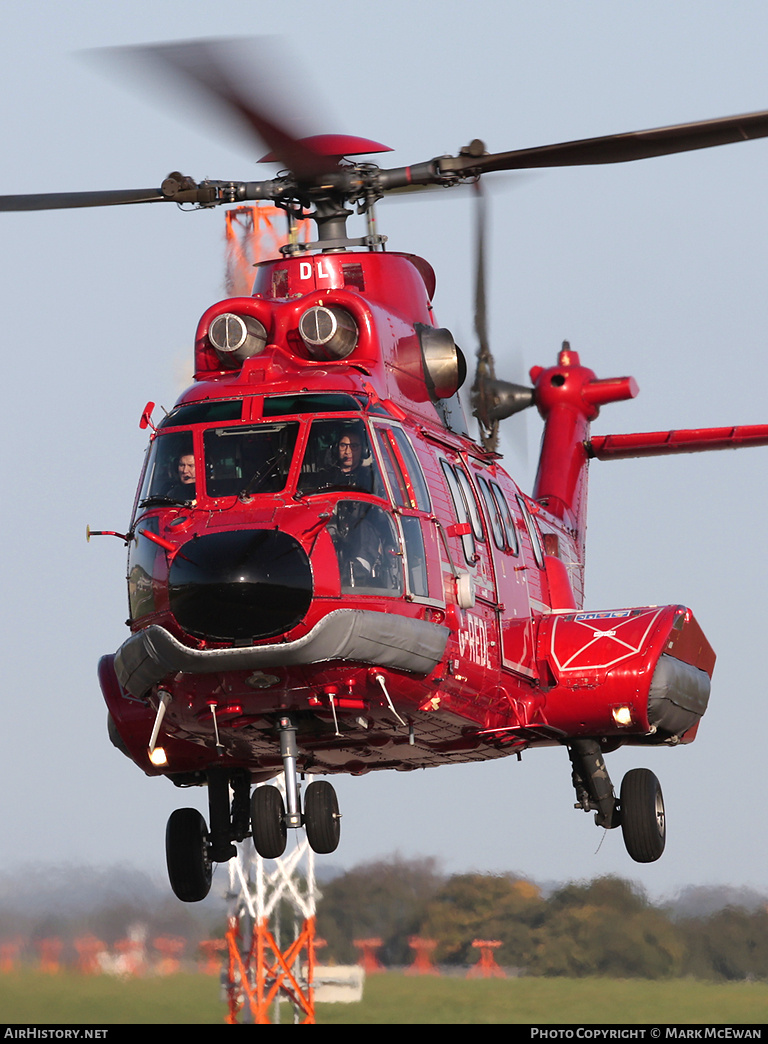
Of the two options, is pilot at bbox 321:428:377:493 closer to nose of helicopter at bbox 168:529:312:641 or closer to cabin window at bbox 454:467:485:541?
nose of helicopter at bbox 168:529:312:641

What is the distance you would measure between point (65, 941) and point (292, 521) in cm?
1016

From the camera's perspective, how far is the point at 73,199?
1568 cm

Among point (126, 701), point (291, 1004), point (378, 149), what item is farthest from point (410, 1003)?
point (378, 149)

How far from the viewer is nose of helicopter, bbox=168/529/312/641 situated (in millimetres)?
12445

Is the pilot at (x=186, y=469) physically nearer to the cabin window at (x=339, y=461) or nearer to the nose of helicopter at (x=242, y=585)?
the cabin window at (x=339, y=461)

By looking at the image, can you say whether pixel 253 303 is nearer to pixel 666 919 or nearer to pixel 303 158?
pixel 303 158

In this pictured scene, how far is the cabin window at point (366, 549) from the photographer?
13.0 m

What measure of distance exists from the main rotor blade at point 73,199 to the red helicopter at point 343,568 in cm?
3

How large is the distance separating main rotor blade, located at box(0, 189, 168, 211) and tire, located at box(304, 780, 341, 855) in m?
5.14

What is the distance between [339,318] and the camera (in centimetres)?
1477

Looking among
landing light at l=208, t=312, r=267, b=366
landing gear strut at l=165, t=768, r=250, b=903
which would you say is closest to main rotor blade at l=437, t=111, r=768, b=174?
landing light at l=208, t=312, r=267, b=366

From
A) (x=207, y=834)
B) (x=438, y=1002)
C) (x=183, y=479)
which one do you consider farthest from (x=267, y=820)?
(x=438, y=1002)

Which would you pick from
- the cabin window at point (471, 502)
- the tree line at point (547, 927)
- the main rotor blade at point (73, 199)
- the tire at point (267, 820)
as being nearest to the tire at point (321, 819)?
the tire at point (267, 820)
